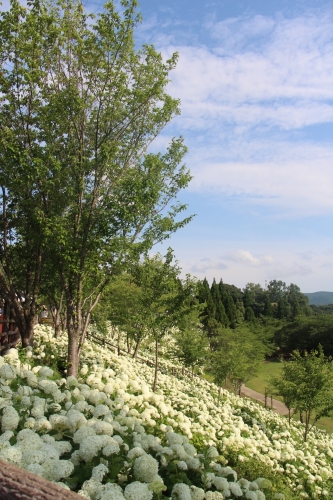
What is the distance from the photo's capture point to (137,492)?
8.57 feet

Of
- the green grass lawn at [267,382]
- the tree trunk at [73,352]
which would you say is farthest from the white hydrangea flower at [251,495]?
the green grass lawn at [267,382]

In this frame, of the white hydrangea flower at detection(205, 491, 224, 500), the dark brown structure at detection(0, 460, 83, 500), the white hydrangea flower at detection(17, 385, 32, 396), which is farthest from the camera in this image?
the white hydrangea flower at detection(17, 385, 32, 396)

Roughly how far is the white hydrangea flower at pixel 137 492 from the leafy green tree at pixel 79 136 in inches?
236

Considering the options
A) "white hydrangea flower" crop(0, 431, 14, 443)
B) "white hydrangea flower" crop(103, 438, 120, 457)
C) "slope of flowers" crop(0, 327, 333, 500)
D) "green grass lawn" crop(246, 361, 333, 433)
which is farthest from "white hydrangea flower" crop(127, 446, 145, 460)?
"green grass lawn" crop(246, 361, 333, 433)

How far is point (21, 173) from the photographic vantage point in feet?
27.8

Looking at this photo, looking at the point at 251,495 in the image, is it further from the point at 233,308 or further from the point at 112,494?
the point at 233,308

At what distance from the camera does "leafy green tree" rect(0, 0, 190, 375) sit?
8.30m

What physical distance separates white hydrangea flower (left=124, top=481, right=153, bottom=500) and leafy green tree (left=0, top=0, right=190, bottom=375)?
599 centimetres

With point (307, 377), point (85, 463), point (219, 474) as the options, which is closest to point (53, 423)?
point (85, 463)

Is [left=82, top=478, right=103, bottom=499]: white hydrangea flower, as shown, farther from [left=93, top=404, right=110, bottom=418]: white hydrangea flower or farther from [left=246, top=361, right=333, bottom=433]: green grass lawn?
[left=246, top=361, right=333, bottom=433]: green grass lawn

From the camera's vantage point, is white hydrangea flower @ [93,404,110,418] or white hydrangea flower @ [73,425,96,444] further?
white hydrangea flower @ [93,404,110,418]

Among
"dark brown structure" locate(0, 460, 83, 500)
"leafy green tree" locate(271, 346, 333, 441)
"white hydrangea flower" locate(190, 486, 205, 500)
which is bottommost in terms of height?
"leafy green tree" locate(271, 346, 333, 441)

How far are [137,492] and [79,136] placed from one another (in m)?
7.77

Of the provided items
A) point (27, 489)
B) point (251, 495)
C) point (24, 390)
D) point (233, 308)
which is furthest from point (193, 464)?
point (233, 308)
